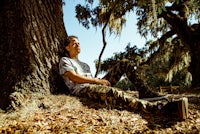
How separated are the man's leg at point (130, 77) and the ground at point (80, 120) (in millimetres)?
475

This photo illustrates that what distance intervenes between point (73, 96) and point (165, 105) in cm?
120

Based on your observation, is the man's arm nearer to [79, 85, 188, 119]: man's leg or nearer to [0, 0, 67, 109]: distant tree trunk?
[79, 85, 188, 119]: man's leg

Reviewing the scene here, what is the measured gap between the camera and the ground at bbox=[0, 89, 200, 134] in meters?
2.50

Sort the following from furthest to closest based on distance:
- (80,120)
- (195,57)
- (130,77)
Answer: (195,57) → (130,77) → (80,120)

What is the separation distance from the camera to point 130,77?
3707 millimetres

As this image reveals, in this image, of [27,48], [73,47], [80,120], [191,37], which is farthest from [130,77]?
[191,37]

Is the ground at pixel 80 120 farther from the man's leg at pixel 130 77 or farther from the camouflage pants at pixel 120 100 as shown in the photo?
the man's leg at pixel 130 77

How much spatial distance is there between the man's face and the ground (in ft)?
2.54

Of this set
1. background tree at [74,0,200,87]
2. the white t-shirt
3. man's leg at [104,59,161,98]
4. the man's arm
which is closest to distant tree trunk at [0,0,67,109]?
the white t-shirt

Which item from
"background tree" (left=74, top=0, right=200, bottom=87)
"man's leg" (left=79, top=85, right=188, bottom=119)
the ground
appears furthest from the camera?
"background tree" (left=74, top=0, right=200, bottom=87)

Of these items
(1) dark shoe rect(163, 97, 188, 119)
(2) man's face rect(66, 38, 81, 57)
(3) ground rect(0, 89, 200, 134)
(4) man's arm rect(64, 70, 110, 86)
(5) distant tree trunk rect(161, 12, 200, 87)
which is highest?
(5) distant tree trunk rect(161, 12, 200, 87)

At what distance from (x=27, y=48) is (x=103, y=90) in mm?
1143

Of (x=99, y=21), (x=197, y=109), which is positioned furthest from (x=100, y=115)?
(x=99, y=21)

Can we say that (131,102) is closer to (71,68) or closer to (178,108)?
(178,108)
